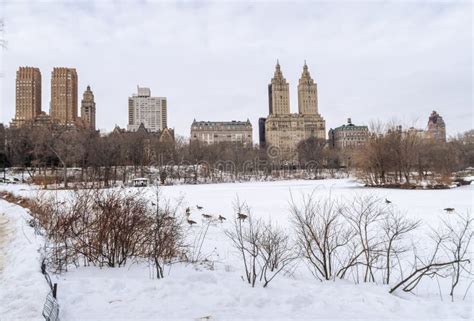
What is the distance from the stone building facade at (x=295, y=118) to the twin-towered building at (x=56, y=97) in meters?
76.7

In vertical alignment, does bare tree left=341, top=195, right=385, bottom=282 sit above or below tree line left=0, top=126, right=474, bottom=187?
below

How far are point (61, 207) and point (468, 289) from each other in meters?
8.17

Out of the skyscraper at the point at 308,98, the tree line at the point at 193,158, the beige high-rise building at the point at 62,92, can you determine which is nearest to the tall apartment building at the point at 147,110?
the beige high-rise building at the point at 62,92

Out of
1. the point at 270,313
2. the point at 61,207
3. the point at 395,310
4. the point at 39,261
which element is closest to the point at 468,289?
the point at 395,310

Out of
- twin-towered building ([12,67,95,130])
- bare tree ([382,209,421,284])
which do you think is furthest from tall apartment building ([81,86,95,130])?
bare tree ([382,209,421,284])

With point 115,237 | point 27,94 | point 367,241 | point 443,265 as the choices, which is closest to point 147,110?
point 27,94

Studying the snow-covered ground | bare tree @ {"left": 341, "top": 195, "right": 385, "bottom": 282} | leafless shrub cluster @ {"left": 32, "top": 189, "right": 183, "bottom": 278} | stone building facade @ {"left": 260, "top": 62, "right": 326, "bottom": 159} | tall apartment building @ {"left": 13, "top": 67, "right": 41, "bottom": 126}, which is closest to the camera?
the snow-covered ground

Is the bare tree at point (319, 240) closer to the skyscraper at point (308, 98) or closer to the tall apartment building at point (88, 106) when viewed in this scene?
the tall apartment building at point (88, 106)

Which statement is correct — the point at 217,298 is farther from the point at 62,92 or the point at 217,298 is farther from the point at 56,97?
the point at 56,97

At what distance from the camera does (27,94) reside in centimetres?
12319

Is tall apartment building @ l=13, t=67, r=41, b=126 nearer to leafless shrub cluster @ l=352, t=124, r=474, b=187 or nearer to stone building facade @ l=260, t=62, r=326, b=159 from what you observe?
stone building facade @ l=260, t=62, r=326, b=159

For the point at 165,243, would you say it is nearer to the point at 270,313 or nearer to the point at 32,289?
the point at 32,289

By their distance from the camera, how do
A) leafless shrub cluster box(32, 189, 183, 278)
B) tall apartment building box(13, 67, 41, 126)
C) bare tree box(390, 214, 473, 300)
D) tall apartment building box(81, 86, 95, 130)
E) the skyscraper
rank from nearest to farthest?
1. bare tree box(390, 214, 473, 300)
2. leafless shrub cluster box(32, 189, 183, 278)
3. tall apartment building box(13, 67, 41, 126)
4. tall apartment building box(81, 86, 95, 130)
5. the skyscraper

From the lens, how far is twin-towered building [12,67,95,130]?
122250mm
